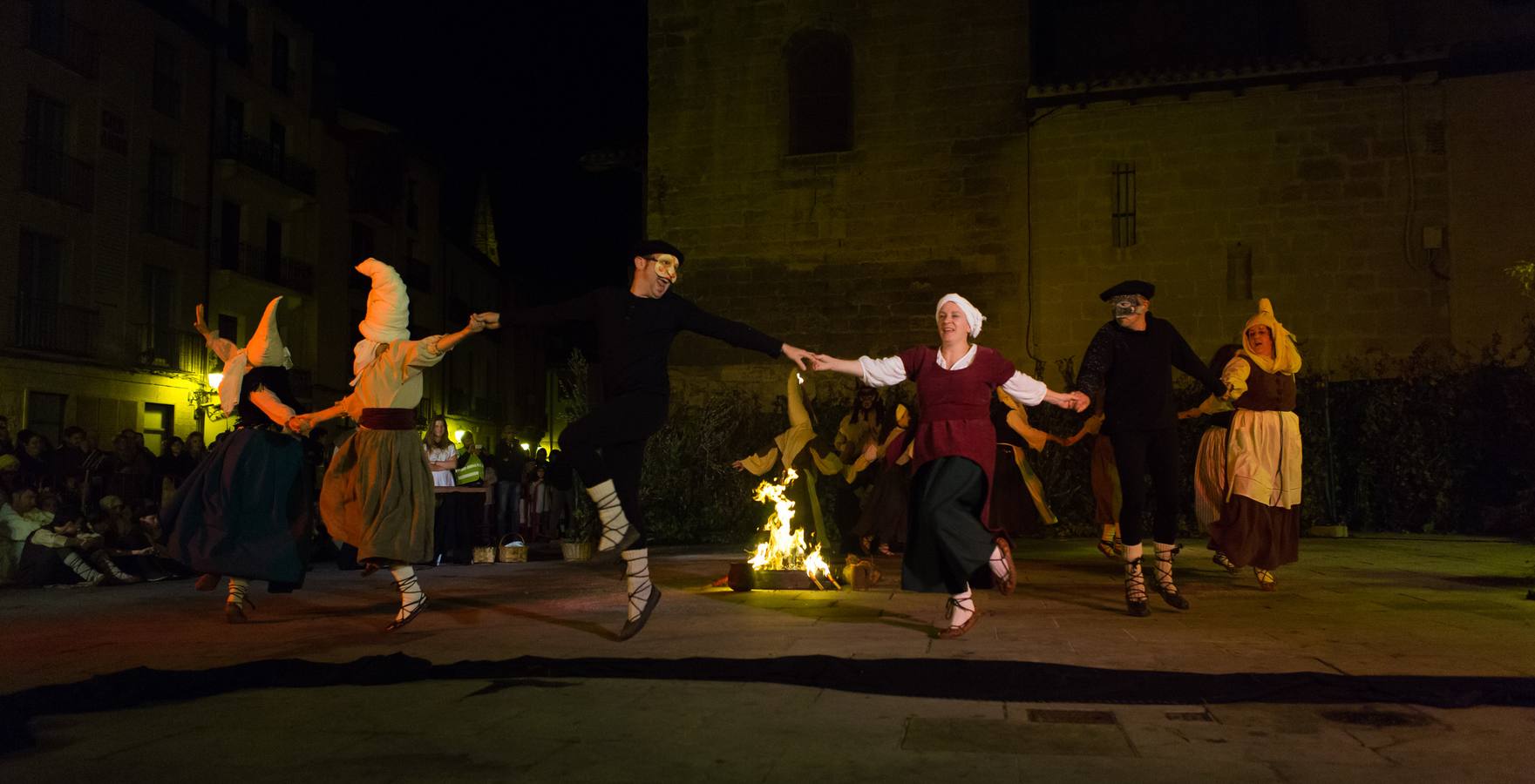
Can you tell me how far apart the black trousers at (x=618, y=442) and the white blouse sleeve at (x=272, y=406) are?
7.34ft

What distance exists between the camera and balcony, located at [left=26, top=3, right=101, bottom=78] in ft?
80.6

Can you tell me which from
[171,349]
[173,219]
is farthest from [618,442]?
[173,219]

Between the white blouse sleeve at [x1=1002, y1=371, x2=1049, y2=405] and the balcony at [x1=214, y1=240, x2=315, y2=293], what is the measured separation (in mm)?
28817

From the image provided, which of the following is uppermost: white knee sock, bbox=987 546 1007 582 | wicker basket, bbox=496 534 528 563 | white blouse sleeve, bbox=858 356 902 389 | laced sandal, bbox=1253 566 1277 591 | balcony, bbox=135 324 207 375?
balcony, bbox=135 324 207 375

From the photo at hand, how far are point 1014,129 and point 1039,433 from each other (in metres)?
13.3

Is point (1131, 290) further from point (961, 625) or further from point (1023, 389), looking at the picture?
point (961, 625)

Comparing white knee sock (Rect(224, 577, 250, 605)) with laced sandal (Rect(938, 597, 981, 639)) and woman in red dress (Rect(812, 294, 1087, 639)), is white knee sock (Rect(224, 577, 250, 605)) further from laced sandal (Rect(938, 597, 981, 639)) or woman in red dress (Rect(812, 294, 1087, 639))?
laced sandal (Rect(938, 597, 981, 639))

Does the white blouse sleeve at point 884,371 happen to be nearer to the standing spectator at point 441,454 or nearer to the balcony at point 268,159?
the standing spectator at point 441,454

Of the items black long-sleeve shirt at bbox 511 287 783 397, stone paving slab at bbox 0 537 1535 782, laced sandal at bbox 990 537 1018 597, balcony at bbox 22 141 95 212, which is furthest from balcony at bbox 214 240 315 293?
laced sandal at bbox 990 537 1018 597

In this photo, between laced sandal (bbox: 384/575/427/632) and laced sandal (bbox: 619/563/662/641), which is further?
laced sandal (bbox: 384/575/427/632)

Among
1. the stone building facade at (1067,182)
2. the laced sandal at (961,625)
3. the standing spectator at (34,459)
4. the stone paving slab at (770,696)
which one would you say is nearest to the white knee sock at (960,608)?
the laced sandal at (961,625)

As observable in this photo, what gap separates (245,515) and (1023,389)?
4861mm

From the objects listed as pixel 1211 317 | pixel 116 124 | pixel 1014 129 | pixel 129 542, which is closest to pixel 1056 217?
pixel 1014 129

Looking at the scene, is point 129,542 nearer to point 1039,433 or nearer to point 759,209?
point 1039,433
